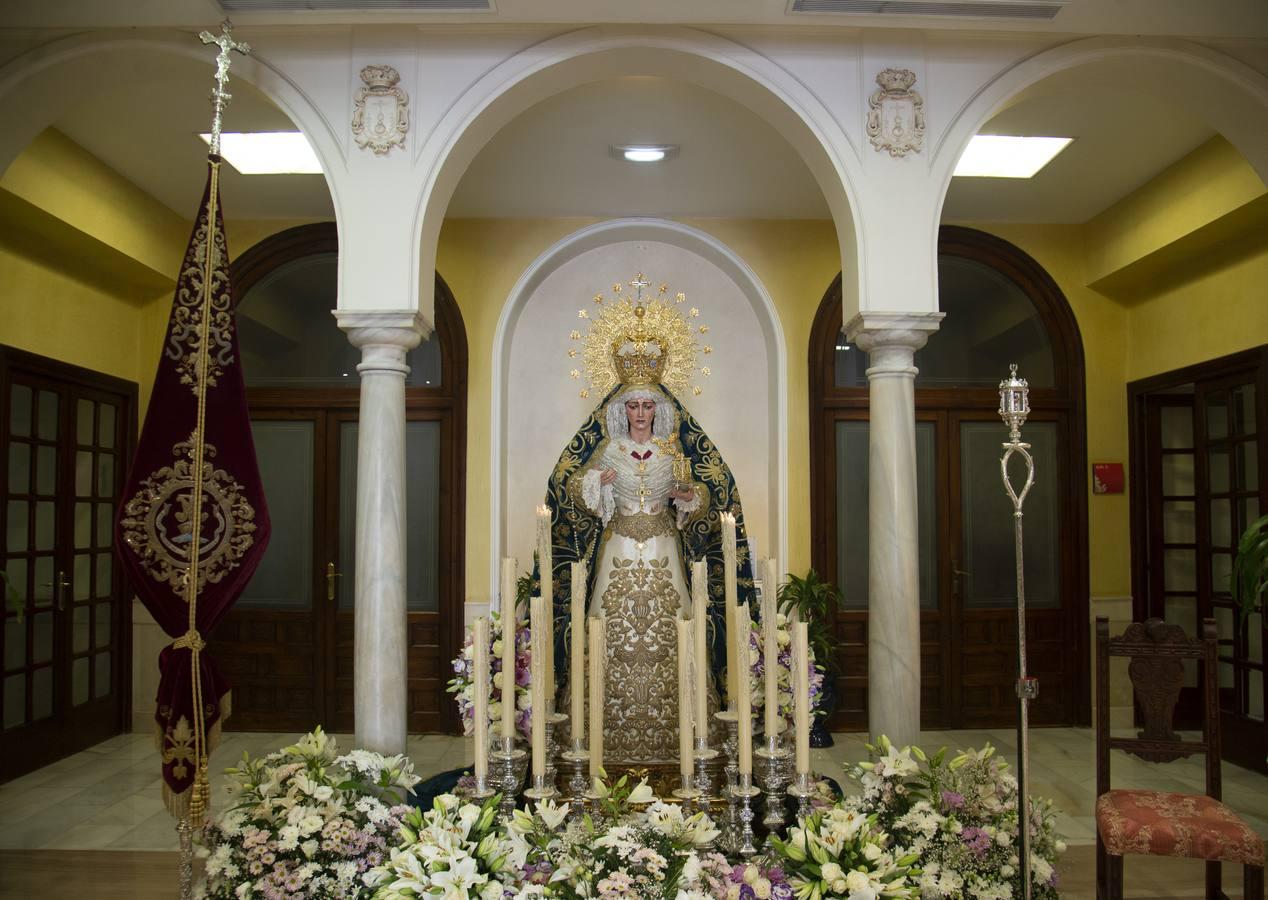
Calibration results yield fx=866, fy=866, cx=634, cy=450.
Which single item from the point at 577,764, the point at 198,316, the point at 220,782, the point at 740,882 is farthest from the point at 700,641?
the point at 220,782

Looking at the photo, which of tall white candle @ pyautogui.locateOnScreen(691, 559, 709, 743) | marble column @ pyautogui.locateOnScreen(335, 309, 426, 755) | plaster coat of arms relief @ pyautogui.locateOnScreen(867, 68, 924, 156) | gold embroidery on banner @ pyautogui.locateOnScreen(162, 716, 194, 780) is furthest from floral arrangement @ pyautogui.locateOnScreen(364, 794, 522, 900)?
plaster coat of arms relief @ pyautogui.locateOnScreen(867, 68, 924, 156)

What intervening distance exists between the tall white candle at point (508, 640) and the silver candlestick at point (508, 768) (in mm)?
37

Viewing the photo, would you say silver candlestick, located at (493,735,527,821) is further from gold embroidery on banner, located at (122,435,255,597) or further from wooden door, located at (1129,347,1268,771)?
wooden door, located at (1129,347,1268,771)

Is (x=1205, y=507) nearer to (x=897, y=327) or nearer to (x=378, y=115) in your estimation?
(x=897, y=327)

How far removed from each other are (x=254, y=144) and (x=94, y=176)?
960mm

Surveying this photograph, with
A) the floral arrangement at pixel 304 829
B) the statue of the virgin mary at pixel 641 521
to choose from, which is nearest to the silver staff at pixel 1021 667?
the statue of the virgin mary at pixel 641 521

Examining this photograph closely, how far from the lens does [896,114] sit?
3680 millimetres

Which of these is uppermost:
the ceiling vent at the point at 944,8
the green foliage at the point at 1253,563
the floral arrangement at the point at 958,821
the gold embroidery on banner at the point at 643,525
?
the ceiling vent at the point at 944,8

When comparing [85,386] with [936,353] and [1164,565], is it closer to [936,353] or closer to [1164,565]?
[936,353]

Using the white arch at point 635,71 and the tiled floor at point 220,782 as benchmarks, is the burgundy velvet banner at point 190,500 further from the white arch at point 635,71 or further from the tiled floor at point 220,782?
the tiled floor at point 220,782

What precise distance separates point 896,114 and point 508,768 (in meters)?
3.02

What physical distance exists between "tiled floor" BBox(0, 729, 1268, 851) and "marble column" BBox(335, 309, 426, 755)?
1219 mm

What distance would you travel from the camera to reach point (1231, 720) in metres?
5.21

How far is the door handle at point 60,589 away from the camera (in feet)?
16.9
